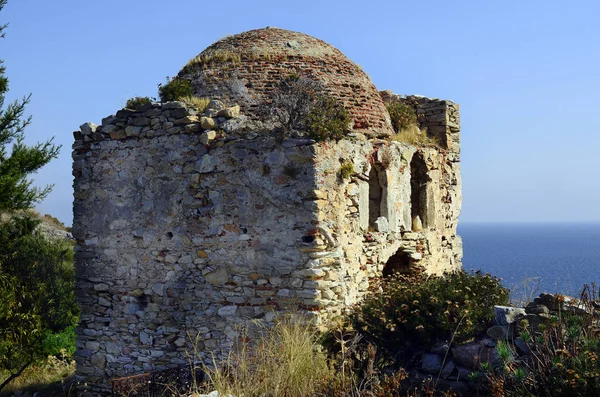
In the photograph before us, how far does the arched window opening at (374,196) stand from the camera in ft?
→ 34.0

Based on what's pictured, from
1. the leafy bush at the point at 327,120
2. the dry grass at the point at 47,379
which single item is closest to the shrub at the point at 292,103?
the leafy bush at the point at 327,120

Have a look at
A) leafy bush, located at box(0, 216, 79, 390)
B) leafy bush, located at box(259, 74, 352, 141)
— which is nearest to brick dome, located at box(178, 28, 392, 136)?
leafy bush, located at box(259, 74, 352, 141)

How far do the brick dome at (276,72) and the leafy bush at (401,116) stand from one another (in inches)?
23.2

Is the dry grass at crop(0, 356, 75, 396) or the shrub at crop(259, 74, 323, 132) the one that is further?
the dry grass at crop(0, 356, 75, 396)

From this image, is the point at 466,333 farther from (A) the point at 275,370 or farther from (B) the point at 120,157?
(B) the point at 120,157

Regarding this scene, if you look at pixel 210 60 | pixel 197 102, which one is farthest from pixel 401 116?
pixel 197 102

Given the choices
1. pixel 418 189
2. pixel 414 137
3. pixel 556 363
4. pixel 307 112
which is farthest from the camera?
pixel 418 189

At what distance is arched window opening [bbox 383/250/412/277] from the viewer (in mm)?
11020

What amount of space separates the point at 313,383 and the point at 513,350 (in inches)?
90.2

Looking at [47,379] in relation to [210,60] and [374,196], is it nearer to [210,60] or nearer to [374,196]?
[210,60]

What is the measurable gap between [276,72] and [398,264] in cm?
392

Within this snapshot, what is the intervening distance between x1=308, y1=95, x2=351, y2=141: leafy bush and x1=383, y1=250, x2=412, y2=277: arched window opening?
277cm

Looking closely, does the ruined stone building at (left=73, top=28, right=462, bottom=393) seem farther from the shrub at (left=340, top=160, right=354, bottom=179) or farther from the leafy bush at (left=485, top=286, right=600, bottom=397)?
the leafy bush at (left=485, top=286, right=600, bottom=397)

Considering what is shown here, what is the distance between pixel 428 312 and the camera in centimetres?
844
